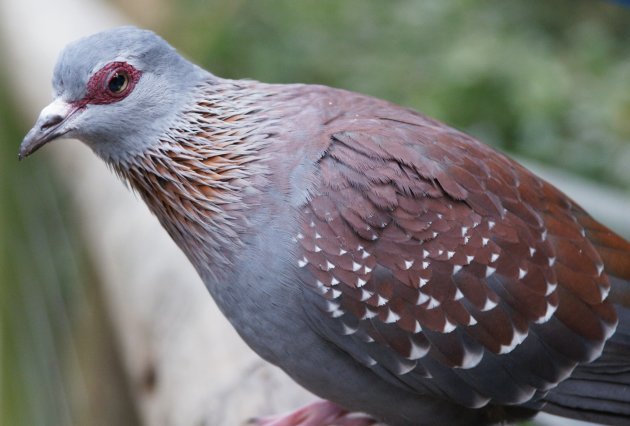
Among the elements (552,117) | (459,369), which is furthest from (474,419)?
(552,117)

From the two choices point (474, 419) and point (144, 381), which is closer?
point (474, 419)

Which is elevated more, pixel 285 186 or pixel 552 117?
pixel 552 117

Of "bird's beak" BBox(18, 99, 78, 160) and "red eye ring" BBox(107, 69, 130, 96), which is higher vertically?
"red eye ring" BBox(107, 69, 130, 96)

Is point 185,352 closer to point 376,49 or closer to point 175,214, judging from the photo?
point 175,214

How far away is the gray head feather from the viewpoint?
113 inches

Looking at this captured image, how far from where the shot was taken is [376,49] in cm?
796

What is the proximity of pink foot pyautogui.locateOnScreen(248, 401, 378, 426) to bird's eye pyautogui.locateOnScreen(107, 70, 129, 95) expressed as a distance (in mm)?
1255

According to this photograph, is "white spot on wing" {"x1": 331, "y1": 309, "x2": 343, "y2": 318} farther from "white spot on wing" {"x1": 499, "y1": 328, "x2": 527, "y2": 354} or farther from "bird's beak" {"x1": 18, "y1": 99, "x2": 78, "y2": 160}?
"bird's beak" {"x1": 18, "y1": 99, "x2": 78, "y2": 160}

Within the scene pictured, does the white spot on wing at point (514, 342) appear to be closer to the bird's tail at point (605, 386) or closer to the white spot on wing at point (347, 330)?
the bird's tail at point (605, 386)

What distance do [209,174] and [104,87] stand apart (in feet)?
1.46

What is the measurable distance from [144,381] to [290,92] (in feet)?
4.18

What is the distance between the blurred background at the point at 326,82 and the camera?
4.80 meters

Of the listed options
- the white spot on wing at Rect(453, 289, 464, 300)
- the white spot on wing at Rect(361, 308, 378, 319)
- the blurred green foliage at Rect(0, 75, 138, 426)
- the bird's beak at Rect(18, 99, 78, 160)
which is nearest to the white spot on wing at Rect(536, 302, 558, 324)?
the white spot on wing at Rect(453, 289, 464, 300)

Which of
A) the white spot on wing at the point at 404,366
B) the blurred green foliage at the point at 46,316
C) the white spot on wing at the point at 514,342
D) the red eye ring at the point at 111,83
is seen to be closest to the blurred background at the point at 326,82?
the blurred green foliage at the point at 46,316
